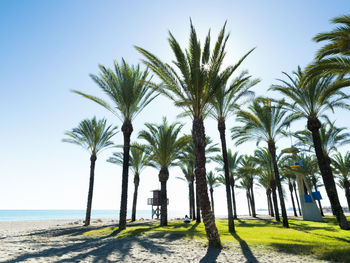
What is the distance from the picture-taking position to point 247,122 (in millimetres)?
19172

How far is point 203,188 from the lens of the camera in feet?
30.9

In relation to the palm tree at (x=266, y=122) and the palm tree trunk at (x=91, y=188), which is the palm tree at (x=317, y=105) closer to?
the palm tree at (x=266, y=122)

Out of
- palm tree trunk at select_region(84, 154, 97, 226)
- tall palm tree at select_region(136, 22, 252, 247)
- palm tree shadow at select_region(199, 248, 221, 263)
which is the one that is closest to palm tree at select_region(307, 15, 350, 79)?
tall palm tree at select_region(136, 22, 252, 247)

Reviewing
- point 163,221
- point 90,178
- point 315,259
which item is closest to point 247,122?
point 163,221

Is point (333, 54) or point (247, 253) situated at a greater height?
point (333, 54)

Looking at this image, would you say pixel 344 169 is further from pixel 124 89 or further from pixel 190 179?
pixel 124 89

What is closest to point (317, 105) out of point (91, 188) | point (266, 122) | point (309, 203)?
point (266, 122)

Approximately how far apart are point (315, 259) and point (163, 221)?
46.0 ft

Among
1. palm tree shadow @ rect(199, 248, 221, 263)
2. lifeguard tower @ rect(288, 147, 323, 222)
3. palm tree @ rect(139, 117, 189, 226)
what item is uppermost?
palm tree @ rect(139, 117, 189, 226)

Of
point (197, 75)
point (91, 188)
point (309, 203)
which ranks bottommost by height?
point (309, 203)

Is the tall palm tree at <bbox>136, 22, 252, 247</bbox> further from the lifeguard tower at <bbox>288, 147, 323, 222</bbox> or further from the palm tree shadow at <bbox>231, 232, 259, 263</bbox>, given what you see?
the lifeguard tower at <bbox>288, 147, 323, 222</bbox>

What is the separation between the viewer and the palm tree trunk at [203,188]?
8759mm

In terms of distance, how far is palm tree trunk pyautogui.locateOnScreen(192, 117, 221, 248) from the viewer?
8.76 metres

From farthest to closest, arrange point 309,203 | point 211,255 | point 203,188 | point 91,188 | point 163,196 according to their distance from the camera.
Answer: point 309,203, point 91,188, point 163,196, point 203,188, point 211,255
